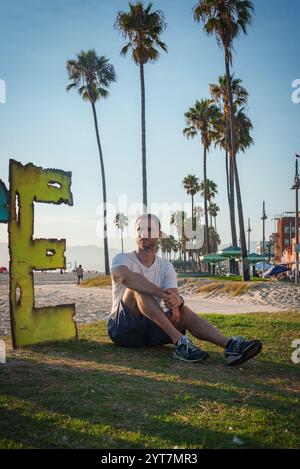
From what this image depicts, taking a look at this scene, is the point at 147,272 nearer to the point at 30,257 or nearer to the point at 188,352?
the point at 188,352

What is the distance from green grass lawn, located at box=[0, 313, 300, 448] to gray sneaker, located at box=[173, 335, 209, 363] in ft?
0.31

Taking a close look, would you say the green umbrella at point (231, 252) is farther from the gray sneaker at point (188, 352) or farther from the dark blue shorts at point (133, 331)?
the gray sneaker at point (188, 352)

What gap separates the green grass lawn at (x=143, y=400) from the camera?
2.57 metres

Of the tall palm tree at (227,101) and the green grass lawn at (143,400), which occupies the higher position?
the tall palm tree at (227,101)

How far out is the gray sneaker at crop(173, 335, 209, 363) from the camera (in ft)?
15.3

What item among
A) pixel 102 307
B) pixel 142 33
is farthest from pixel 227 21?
pixel 102 307

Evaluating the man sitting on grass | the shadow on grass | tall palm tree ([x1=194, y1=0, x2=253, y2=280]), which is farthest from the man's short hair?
tall palm tree ([x1=194, y1=0, x2=253, y2=280])

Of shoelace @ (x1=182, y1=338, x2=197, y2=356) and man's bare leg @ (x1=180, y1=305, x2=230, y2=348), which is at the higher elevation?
man's bare leg @ (x1=180, y1=305, x2=230, y2=348)

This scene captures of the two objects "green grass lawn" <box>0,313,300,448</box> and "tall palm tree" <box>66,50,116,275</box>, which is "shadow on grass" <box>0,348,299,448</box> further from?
"tall palm tree" <box>66,50,116,275</box>

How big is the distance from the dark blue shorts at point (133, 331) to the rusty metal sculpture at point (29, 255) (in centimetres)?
110

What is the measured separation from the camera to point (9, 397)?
3.30m

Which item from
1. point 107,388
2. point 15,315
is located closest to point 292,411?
point 107,388

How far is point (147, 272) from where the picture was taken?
509 centimetres

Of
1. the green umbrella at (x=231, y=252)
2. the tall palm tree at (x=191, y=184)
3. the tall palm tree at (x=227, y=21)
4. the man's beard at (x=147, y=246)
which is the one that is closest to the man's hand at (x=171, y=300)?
the man's beard at (x=147, y=246)
